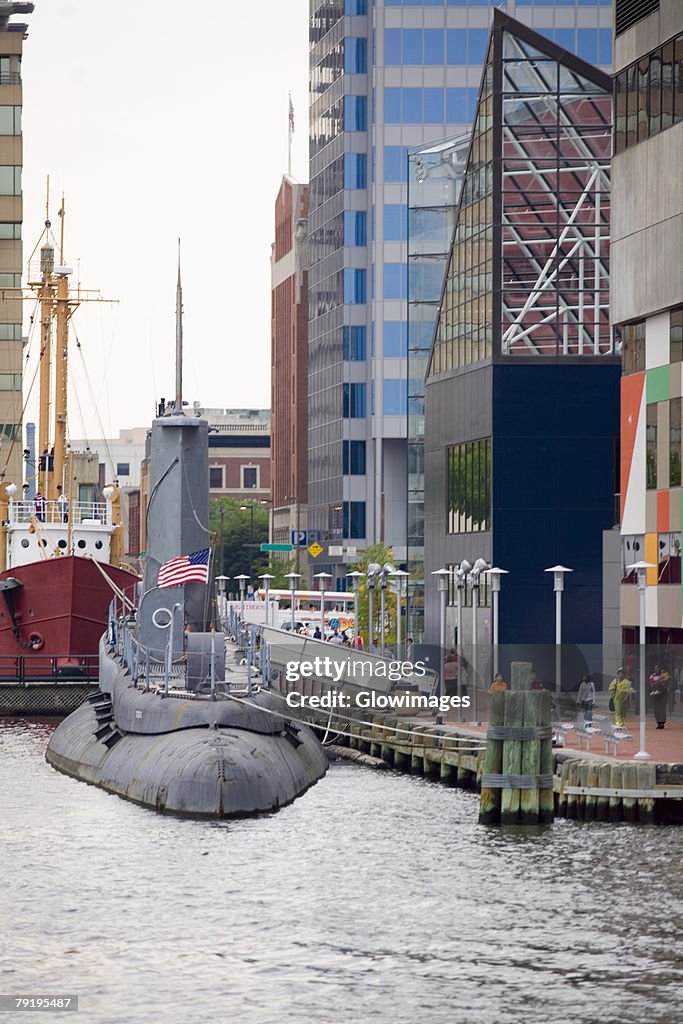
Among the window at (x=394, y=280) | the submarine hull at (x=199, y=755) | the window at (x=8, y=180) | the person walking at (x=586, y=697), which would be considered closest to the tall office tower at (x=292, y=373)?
the window at (x=394, y=280)

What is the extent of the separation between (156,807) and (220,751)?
73.9 inches

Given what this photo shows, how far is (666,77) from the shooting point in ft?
196

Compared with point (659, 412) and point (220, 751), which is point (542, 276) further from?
point (220, 751)

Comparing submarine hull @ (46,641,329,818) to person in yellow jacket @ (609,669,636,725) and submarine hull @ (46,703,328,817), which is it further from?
person in yellow jacket @ (609,669,636,725)

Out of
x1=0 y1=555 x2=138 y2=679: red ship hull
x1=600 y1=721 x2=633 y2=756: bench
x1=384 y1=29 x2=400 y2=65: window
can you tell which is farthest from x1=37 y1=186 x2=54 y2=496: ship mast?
x1=384 y1=29 x2=400 y2=65: window

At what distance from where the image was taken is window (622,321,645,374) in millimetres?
62531

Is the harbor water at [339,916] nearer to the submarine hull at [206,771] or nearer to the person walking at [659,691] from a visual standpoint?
the submarine hull at [206,771]

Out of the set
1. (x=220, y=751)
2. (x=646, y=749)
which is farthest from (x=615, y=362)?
(x=220, y=751)

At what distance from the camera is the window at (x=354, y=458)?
149500 millimetres

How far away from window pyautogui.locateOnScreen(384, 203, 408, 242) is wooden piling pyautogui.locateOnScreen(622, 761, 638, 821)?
105 m

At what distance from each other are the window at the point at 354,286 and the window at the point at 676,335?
88.8 metres

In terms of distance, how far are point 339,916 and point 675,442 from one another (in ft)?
103

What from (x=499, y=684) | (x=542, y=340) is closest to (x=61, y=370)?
(x=542, y=340)

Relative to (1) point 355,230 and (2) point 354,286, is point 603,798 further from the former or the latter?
(1) point 355,230
